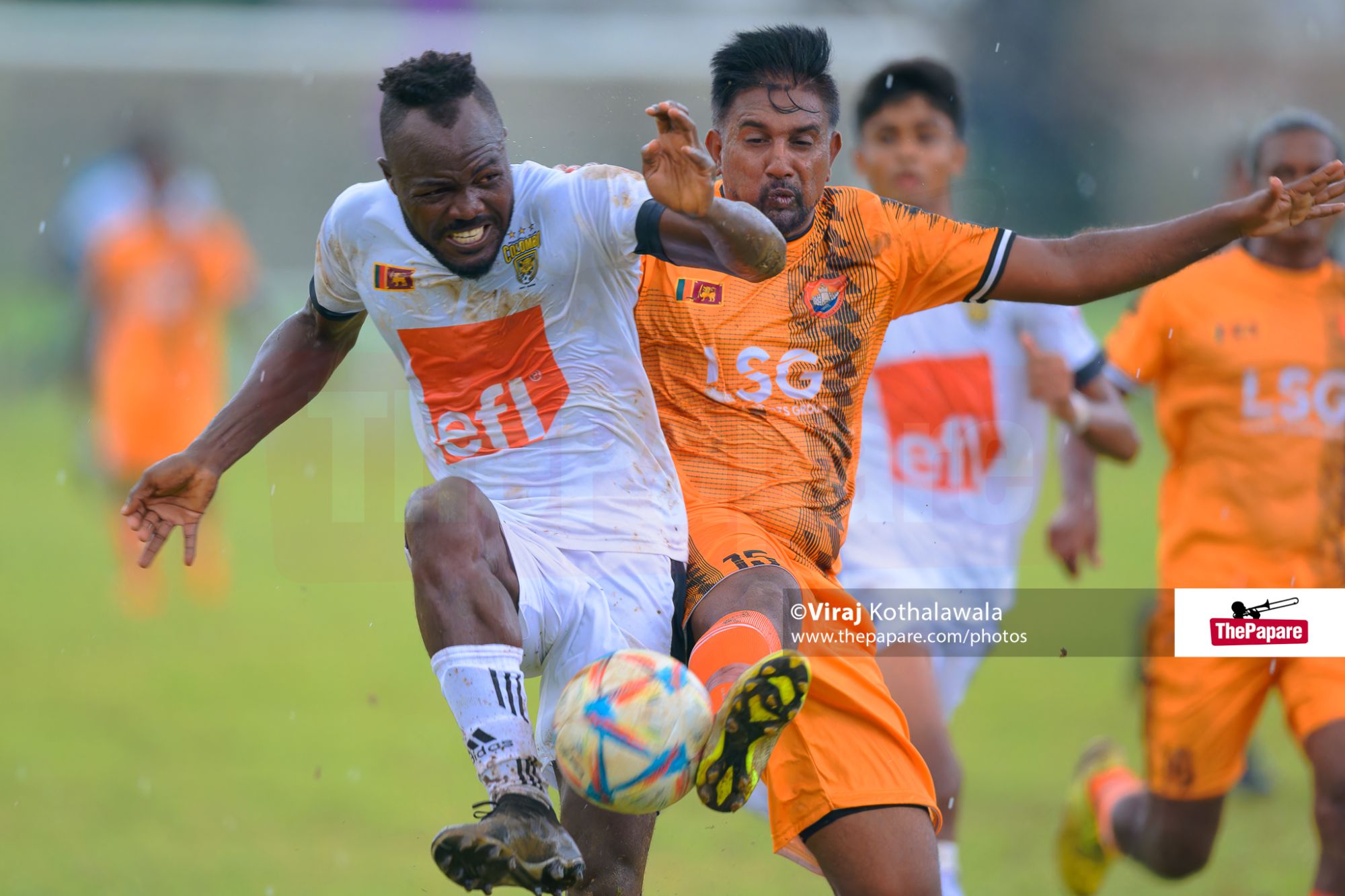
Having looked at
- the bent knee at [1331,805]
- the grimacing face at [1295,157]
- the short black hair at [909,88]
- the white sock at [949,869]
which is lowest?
the white sock at [949,869]

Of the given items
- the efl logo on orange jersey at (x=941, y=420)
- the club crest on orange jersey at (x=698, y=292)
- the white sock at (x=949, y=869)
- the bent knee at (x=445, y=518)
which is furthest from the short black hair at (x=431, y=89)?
the white sock at (x=949, y=869)

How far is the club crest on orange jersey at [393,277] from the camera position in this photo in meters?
3.90

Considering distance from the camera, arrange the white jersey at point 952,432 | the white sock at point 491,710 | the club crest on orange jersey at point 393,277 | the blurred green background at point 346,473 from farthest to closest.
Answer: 1. the blurred green background at point 346,473
2. the white jersey at point 952,432
3. the club crest on orange jersey at point 393,277
4. the white sock at point 491,710

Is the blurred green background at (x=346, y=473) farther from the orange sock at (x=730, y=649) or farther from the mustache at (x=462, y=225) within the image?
the orange sock at (x=730, y=649)

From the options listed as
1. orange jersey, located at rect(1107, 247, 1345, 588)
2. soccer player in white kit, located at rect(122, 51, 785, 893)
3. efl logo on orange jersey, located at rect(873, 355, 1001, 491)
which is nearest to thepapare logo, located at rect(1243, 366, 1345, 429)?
orange jersey, located at rect(1107, 247, 1345, 588)

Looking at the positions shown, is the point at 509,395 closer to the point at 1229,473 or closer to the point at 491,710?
the point at 491,710

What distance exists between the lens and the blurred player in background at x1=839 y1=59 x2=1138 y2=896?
230 inches

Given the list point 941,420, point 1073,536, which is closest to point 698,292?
point 941,420

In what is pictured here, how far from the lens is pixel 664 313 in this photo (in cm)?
417

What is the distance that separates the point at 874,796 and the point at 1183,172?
59.1 feet

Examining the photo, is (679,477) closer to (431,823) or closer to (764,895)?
→ (764,895)

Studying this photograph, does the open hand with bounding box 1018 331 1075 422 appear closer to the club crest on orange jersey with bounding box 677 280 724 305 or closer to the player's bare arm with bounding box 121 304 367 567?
the club crest on orange jersey with bounding box 677 280 724 305

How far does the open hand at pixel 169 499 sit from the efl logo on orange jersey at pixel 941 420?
2.81 meters

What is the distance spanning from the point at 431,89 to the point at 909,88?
2.90 metres
